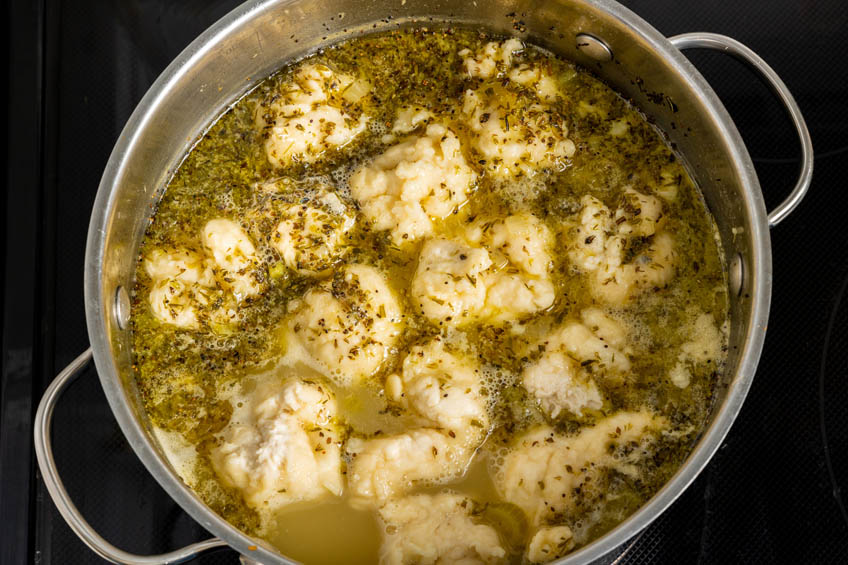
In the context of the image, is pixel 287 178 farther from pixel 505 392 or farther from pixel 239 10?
pixel 505 392

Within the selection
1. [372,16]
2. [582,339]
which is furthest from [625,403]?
[372,16]

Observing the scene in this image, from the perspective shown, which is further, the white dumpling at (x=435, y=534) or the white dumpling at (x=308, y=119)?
the white dumpling at (x=308, y=119)

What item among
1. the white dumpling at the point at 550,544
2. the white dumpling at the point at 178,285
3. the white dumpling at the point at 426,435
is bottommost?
the white dumpling at the point at 550,544

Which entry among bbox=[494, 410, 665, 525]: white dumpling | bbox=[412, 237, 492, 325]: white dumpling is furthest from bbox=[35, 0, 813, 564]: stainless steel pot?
bbox=[412, 237, 492, 325]: white dumpling

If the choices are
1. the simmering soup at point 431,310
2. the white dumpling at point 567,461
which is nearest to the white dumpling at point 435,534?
the simmering soup at point 431,310

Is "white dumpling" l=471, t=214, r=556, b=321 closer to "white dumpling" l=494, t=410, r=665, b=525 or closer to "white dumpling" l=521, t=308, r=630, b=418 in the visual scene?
"white dumpling" l=521, t=308, r=630, b=418

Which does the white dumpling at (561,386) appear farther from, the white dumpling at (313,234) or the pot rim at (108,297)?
the white dumpling at (313,234)

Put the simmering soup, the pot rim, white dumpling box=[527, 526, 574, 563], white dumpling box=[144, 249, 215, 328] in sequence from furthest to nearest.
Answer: white dumpling box=[144, 249, 215, 328] < the simmering soup < white dumpling box=[527, 526, 574, 563] < the pot rim
